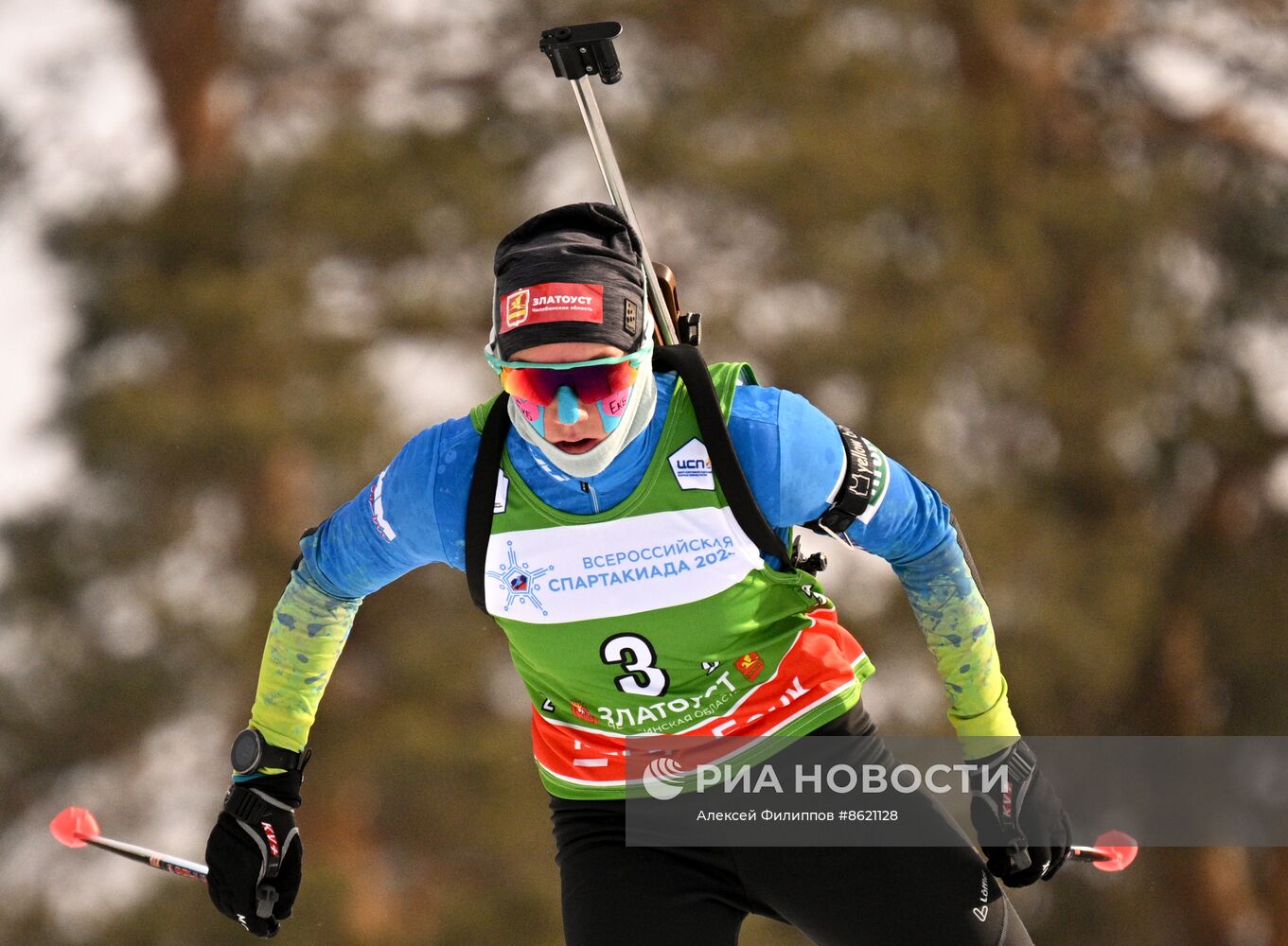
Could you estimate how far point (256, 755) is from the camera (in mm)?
2746

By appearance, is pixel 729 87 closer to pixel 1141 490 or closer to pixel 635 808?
pixel 1141 490

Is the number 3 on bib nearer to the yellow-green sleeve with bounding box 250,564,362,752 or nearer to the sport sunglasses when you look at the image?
the sport sunglasses

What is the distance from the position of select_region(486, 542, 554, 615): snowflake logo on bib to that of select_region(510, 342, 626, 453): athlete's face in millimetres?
230

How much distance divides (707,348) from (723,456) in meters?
7.12

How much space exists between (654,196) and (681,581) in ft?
25.2

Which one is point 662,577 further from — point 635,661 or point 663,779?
point 663,779

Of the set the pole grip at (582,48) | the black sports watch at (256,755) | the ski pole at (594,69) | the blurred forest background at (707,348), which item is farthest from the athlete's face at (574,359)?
the blurred forest background at (707,348)

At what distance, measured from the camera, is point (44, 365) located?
364 inches

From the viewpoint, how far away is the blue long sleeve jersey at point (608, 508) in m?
2.38

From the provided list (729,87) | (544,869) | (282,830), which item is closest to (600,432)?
(282,830)

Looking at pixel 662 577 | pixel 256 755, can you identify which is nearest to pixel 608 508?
pixel 662 577

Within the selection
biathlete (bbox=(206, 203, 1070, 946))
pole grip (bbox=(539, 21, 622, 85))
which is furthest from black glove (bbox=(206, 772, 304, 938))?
pole grip (bbox=(539, 21, 622, 85))

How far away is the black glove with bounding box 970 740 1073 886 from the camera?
2631 millimetres

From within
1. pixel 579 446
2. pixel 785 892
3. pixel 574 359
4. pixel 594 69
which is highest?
pixel 594 69
